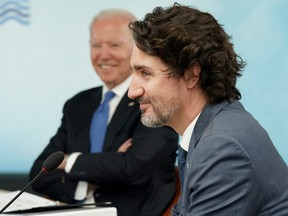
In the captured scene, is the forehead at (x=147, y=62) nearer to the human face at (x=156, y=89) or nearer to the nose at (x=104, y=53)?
the human face at (x=156, y=89)

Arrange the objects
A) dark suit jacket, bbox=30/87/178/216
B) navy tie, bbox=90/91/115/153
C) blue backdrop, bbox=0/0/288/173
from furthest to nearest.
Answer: blue backdrop, bbox=0/0/288/173, navy tie, bbox=90/91/115/153, dark suit jacket, bbox=30/87/178/216

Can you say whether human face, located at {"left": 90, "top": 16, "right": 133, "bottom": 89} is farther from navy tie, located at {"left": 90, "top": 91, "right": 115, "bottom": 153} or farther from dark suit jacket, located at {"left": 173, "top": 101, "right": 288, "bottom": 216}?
dark suit jacket, located at {"left": 173, "top": 101, "right": 288, "bottom": 216}

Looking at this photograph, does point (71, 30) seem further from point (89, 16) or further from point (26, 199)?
point (26, 199)

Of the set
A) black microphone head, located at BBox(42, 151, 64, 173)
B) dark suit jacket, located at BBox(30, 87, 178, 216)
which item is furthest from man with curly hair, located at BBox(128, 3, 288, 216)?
dark suit jacket, located at BBox(30, 87, 178, 216)

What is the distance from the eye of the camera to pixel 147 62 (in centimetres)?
254

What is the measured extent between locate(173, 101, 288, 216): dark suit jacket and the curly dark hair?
274 millimetres

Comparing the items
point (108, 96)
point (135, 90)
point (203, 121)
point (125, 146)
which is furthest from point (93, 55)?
point (203, 121)

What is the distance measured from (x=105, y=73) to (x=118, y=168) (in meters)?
0.74

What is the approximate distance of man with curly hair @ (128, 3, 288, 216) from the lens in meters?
2.21

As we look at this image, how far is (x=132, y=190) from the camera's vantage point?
3.86m

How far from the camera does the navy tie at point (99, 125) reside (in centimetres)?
408

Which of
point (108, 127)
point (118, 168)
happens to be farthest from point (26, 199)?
point (108, 127)

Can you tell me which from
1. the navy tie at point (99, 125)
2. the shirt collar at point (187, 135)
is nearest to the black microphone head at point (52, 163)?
the shirt collar at point (187, 135)

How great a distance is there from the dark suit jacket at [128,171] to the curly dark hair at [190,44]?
1.29 meters
